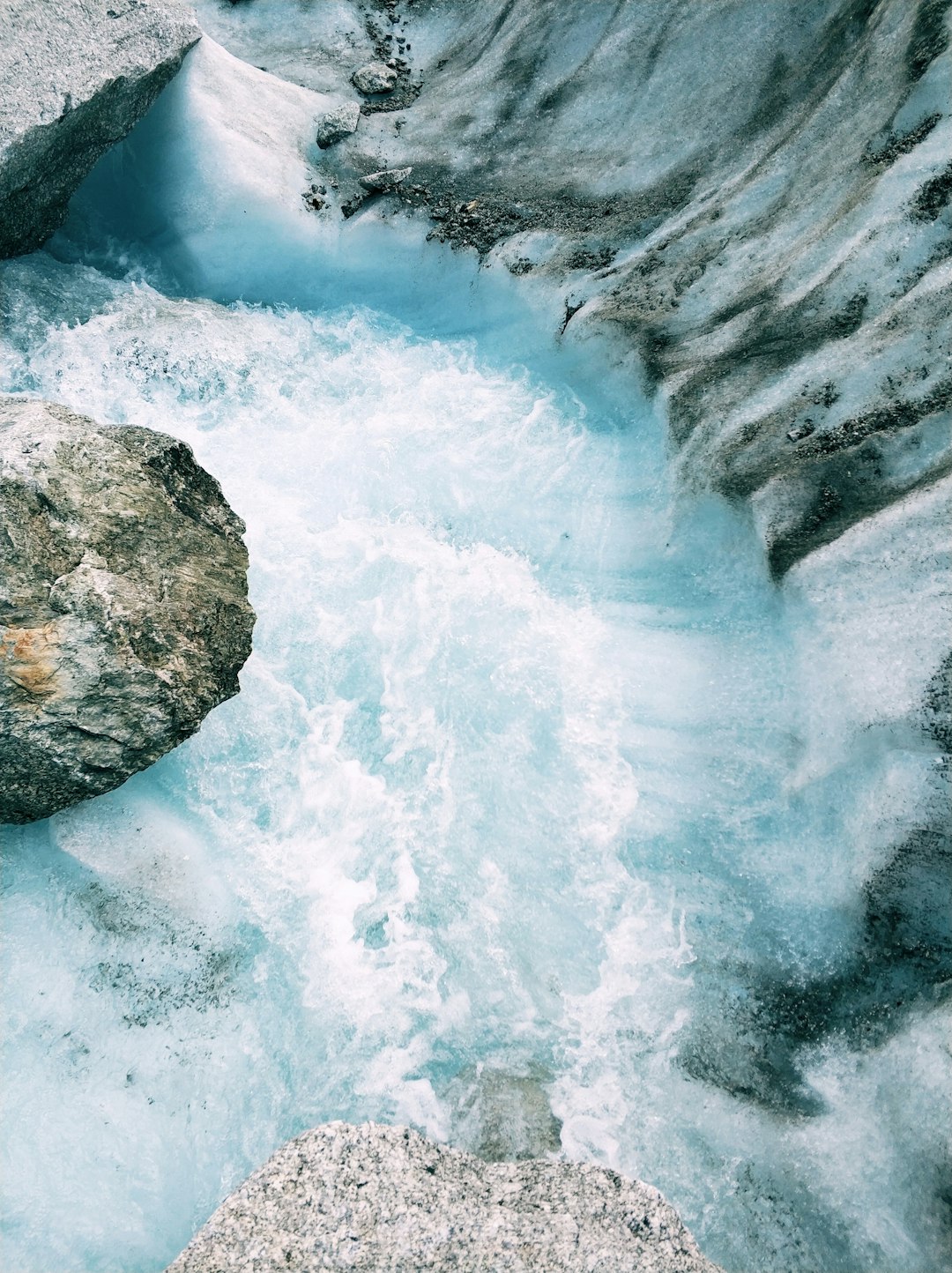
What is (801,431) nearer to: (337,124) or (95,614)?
(95,614)

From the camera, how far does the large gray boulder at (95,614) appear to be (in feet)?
15.9

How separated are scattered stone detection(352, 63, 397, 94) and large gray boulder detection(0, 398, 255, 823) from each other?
7546mm

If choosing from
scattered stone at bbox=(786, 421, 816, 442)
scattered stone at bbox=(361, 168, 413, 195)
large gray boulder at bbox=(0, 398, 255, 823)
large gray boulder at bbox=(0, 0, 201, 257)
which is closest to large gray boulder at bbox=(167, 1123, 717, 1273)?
large gray boulder at bbox=(0, 398, 255, 823)

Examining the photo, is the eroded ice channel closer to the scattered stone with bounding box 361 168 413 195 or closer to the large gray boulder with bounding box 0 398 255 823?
the large gray boulder with bounding box 0 398 255 823

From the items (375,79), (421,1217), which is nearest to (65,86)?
(375,79)

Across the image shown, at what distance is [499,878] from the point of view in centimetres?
553

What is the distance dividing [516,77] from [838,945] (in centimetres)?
1013

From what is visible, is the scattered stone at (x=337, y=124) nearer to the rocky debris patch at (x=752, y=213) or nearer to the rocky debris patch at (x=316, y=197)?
the rocky debris patch at (x=752, y=213)

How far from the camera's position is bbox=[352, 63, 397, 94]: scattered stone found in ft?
34.3

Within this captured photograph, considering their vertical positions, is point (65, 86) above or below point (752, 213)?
below

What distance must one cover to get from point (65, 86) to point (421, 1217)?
914 centimetres

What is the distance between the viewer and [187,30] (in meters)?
8.05

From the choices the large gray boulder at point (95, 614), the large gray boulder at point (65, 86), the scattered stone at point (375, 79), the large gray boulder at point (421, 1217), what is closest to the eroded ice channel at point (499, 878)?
the large gray boulder at point (95, 614)

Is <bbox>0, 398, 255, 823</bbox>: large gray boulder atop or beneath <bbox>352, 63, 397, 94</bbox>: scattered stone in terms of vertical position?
beneath
